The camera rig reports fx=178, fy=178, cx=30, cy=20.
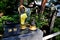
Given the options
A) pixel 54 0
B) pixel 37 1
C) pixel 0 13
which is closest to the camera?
pixel 0 13

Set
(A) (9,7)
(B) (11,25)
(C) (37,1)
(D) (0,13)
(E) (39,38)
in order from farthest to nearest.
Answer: (C) (37,1) → (A) (9,7) → (D) (0,13) → (E) (39,38) → (B) (11,25)

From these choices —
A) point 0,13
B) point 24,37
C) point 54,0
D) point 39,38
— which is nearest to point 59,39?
point 39,38

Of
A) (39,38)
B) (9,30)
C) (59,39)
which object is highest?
(9,30)

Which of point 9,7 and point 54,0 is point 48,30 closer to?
point 9,7

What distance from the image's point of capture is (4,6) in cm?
937

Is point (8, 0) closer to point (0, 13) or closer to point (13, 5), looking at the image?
point (13, 5)

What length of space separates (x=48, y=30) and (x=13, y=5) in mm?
2902

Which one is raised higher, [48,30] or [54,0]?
[54,0]

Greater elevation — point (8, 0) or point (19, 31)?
point (8, 0)

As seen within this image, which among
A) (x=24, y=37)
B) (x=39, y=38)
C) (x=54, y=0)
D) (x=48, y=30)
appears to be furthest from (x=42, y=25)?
(x=54, y=0)

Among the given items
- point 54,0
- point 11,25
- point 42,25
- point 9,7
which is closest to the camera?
point 11,25

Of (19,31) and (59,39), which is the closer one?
(19,31)

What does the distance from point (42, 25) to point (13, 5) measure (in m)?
2.46

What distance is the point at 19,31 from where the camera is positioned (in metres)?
6.12
